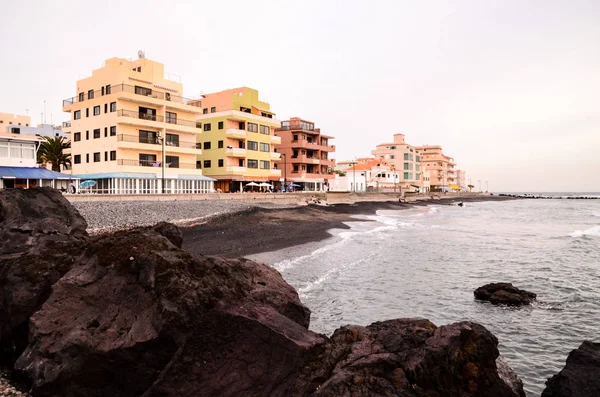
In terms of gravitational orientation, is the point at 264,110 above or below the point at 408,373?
above

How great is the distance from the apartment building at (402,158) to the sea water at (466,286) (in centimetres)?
9432

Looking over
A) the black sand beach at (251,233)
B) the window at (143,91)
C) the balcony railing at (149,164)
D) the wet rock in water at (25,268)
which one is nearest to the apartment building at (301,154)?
the balcony railing at (149,164)

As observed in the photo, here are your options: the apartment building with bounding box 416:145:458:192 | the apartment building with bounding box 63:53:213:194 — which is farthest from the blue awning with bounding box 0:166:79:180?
the apartment building with bounding box 416:145:458:192

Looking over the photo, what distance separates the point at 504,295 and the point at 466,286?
2453 mm

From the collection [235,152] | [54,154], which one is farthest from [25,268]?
[54,154]

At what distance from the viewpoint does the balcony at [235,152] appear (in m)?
63.8

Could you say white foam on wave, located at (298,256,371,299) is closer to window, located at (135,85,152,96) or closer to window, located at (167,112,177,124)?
window, located at (167,112,177,124)

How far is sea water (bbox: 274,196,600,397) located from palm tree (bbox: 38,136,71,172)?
49301 mm

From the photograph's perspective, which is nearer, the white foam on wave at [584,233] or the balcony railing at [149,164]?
the white foam on wave at [584,233]

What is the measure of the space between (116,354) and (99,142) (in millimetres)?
52546

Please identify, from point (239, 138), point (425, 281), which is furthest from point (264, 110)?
point (425, 281)

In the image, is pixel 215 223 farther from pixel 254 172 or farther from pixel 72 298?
pixel 254 172

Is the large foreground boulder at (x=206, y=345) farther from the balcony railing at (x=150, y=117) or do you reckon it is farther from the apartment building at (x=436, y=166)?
the apartment building at (x=436, y=166)

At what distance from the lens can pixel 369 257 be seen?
70.1ft
